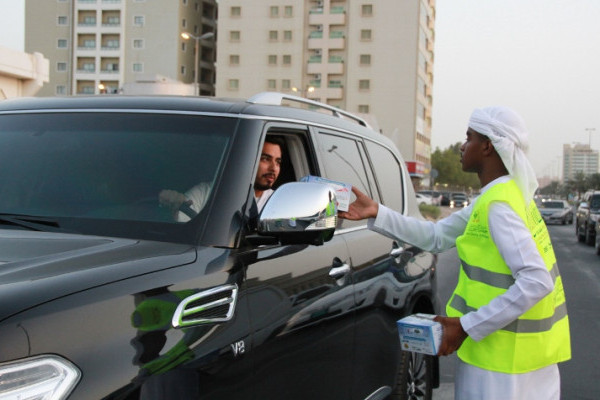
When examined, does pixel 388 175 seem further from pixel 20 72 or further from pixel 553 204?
pixel 553 204

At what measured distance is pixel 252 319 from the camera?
7.46 feet

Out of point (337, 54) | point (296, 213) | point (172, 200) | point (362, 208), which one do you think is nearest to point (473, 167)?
point (362, 208)

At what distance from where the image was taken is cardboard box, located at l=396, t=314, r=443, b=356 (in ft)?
8.58

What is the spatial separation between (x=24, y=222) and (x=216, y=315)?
837 mm

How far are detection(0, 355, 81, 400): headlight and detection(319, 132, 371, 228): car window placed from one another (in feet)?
6.66

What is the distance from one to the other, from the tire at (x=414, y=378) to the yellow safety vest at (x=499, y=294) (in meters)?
1.10

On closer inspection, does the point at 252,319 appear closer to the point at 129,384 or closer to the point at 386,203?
the point at 129,384

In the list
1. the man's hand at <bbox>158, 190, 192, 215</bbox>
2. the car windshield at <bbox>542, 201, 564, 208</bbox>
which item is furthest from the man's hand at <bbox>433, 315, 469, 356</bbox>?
the car windshield at <bbox>542, 201, 564, 208</bbox>

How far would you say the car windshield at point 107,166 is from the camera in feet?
8.16

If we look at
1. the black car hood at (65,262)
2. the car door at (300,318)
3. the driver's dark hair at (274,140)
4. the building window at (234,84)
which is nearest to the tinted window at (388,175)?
the driver's dark hair at (274,140)

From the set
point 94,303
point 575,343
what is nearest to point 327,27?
point 575,343

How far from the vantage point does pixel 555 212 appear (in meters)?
44.2

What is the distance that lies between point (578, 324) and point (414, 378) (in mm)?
5669

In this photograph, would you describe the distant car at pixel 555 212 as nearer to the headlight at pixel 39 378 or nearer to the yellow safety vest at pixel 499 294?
→ the yellow safety vest at pixel 499 294
